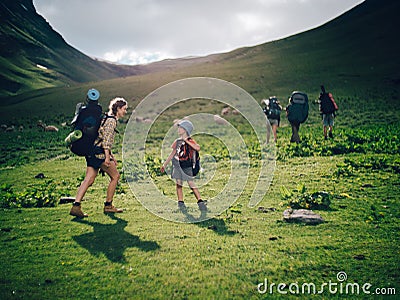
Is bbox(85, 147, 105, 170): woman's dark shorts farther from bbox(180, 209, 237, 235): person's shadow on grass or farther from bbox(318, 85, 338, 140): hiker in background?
bbox(318, 85, 338, 140): hiker in background

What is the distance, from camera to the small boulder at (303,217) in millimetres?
8534

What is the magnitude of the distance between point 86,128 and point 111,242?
125 inches

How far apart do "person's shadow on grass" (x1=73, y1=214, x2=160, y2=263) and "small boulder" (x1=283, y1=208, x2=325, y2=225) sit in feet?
11.4

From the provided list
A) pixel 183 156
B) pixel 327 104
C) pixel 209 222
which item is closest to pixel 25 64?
pixel 327 104

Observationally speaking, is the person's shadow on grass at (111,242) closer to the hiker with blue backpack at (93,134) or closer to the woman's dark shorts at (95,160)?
the hiker with blue backpack at (93,134)

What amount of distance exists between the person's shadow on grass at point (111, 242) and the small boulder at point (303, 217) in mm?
3470

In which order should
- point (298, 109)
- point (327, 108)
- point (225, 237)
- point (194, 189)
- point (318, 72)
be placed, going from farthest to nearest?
point (318, 72)
point (327, 108)
point (298, 109)
point (194, 189)
point (225, 237)

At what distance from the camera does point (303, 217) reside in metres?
8.70

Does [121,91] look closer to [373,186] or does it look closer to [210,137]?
[210,137]

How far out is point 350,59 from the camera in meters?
74.4

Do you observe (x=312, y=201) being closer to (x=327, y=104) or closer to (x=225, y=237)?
(x=225, y=237)

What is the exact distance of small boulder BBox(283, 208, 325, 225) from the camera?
336 inches

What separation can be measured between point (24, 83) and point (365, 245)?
13797 cm

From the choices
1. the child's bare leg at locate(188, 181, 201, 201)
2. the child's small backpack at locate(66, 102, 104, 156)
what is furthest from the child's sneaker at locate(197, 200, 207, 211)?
the child's small backpack at locate(66, 102, 104, 156)
